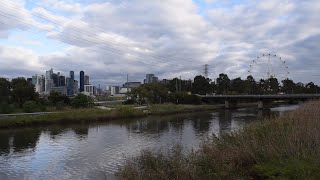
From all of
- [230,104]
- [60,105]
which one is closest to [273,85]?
[230,104]

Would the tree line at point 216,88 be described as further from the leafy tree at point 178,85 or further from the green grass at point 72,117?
the green grass at point 72,117

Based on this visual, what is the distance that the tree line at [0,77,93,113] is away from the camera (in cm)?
6876

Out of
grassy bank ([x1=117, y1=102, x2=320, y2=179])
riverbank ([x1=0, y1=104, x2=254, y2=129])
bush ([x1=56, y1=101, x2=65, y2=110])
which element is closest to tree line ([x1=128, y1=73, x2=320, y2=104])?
riverbank ([x1=0, y1=104, x2=254, y2=129])

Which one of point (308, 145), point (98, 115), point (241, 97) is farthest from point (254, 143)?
point (241, 97)

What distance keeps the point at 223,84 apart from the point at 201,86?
18344 mm

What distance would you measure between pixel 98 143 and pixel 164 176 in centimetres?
2407

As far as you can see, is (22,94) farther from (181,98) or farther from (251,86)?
(251,86)

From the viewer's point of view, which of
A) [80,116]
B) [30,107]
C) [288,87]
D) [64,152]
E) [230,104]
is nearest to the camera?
[64,152]

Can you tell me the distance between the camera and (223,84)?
591 ft

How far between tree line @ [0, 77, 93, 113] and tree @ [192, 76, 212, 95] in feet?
280

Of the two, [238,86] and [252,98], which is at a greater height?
[238,86]

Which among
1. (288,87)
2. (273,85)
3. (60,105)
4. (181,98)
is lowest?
(60,105)

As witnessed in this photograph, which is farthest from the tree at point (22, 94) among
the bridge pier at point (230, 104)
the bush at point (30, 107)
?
the bridge pier at point (230, 104)

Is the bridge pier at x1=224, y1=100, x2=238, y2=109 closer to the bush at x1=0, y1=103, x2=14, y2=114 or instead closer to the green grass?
the green grass
